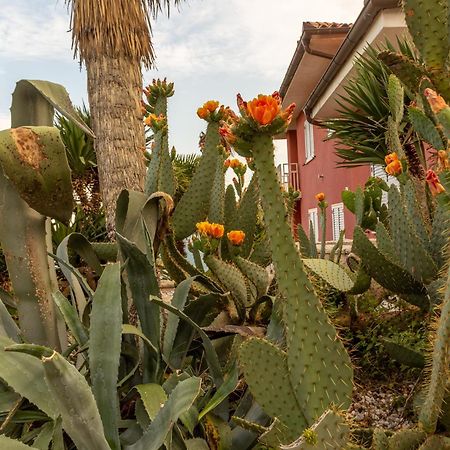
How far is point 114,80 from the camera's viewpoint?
5891 millimetres

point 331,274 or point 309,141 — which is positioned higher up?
point 309,141

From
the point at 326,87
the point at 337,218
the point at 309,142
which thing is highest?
the point at 326,87

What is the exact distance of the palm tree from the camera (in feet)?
18.4

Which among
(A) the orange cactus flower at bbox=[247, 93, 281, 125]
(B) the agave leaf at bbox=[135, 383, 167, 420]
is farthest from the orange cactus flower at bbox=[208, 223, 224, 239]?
(A) the orange cactus flower at bbox=[247, 93, 281, 125]

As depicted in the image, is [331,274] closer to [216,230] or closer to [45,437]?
[216,230]

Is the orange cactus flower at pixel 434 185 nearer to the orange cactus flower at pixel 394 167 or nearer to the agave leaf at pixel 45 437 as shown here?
the orange cactus flower at pixel 394 167

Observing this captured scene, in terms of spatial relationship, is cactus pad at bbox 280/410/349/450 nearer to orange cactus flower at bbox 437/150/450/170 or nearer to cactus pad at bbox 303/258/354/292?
orange cactus flower at bbox 437/150/450/170

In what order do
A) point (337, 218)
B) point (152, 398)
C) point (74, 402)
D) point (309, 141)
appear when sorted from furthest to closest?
1. point (309, 141)
2. point (337, 218)
3. point (152, 398)
4. point (74, 402)

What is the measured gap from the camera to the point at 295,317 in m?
1.64

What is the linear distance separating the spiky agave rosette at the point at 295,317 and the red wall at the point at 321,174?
9167 mm

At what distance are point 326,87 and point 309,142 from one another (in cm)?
618

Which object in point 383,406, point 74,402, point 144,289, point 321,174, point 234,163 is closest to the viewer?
point 74,402

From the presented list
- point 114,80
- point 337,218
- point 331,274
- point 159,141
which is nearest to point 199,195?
point 159,141

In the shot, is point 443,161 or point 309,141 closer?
point 443,161
